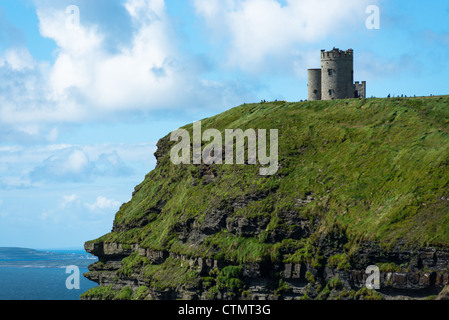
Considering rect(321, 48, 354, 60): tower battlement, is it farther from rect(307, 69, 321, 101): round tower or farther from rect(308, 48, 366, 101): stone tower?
rect(307, 69, 321, 101): round tower

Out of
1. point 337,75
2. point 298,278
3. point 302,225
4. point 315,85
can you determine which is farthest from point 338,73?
point 298,278

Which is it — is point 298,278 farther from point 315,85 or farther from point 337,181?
point 315,85

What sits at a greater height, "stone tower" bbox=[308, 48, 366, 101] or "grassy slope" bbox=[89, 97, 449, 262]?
"stone tower" bbox=[308, 48, 366, 101]

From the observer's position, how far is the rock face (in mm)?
85938

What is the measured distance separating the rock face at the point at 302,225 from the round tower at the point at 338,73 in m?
11.5

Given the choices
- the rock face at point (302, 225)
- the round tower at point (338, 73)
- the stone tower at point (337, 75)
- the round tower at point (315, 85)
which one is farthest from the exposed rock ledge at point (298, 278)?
the round tower at point (338, 73)

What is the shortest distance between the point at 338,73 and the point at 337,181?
39.4 meters

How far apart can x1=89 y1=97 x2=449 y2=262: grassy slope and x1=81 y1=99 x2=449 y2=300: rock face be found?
20 centimetres

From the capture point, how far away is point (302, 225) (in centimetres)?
10069

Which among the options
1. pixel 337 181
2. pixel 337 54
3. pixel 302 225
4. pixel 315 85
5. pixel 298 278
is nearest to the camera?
pixel 298 278

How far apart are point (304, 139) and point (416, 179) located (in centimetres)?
2669

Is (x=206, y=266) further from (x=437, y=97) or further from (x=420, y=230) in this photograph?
(x=437, y=97)

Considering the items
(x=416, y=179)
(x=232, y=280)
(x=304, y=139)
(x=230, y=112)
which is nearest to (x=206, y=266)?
(x=232, y=280)

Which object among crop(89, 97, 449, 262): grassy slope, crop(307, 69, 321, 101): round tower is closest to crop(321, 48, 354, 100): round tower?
crop(307, 69, 321, 101): round tower
